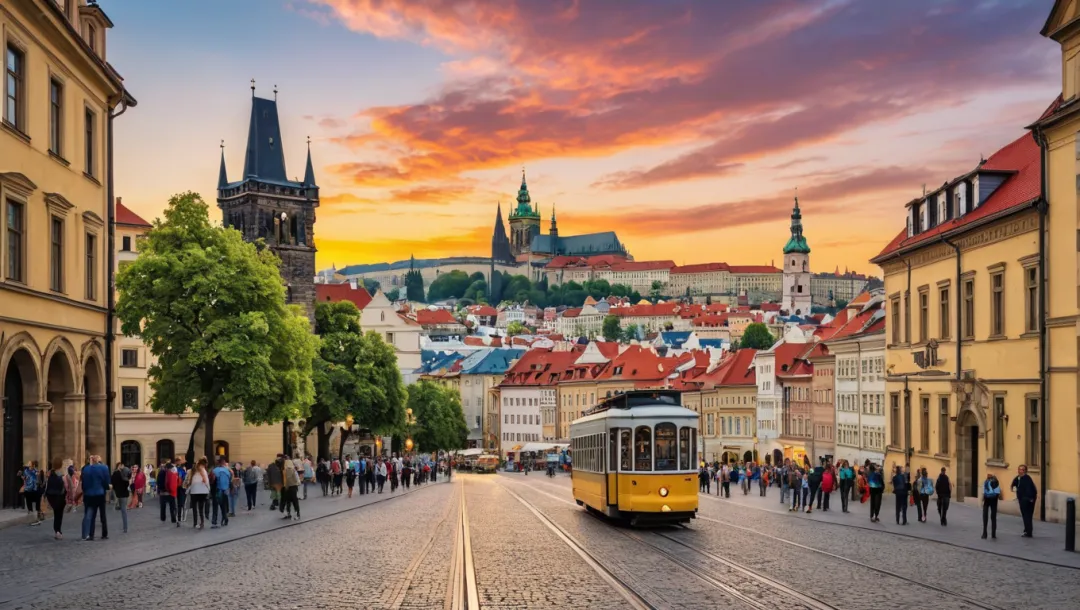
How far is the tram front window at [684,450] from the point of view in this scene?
97.0 ft

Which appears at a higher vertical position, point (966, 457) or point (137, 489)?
point (966, 457)

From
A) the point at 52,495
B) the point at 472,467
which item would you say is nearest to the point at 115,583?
the point at 52,495

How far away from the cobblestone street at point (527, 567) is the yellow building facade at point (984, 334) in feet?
15.0

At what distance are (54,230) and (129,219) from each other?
5424 centimetres

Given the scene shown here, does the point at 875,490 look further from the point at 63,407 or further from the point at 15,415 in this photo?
the point at 15,415

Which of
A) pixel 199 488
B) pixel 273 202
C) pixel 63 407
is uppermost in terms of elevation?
pixel 273 202

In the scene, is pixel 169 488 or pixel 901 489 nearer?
pixel 169 488

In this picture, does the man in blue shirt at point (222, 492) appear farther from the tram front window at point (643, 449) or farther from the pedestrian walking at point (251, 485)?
the tram front window at point (643, 449)

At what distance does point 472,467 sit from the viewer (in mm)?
127250

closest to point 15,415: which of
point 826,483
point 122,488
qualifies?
point 122,488

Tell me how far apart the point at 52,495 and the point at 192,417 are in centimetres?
4924

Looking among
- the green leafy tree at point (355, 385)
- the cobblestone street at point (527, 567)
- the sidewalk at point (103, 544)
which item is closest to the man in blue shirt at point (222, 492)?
the sidewalk at point (103, 544)

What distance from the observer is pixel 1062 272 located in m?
32.4

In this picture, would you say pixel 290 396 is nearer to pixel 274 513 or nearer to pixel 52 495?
pixel 274 513
